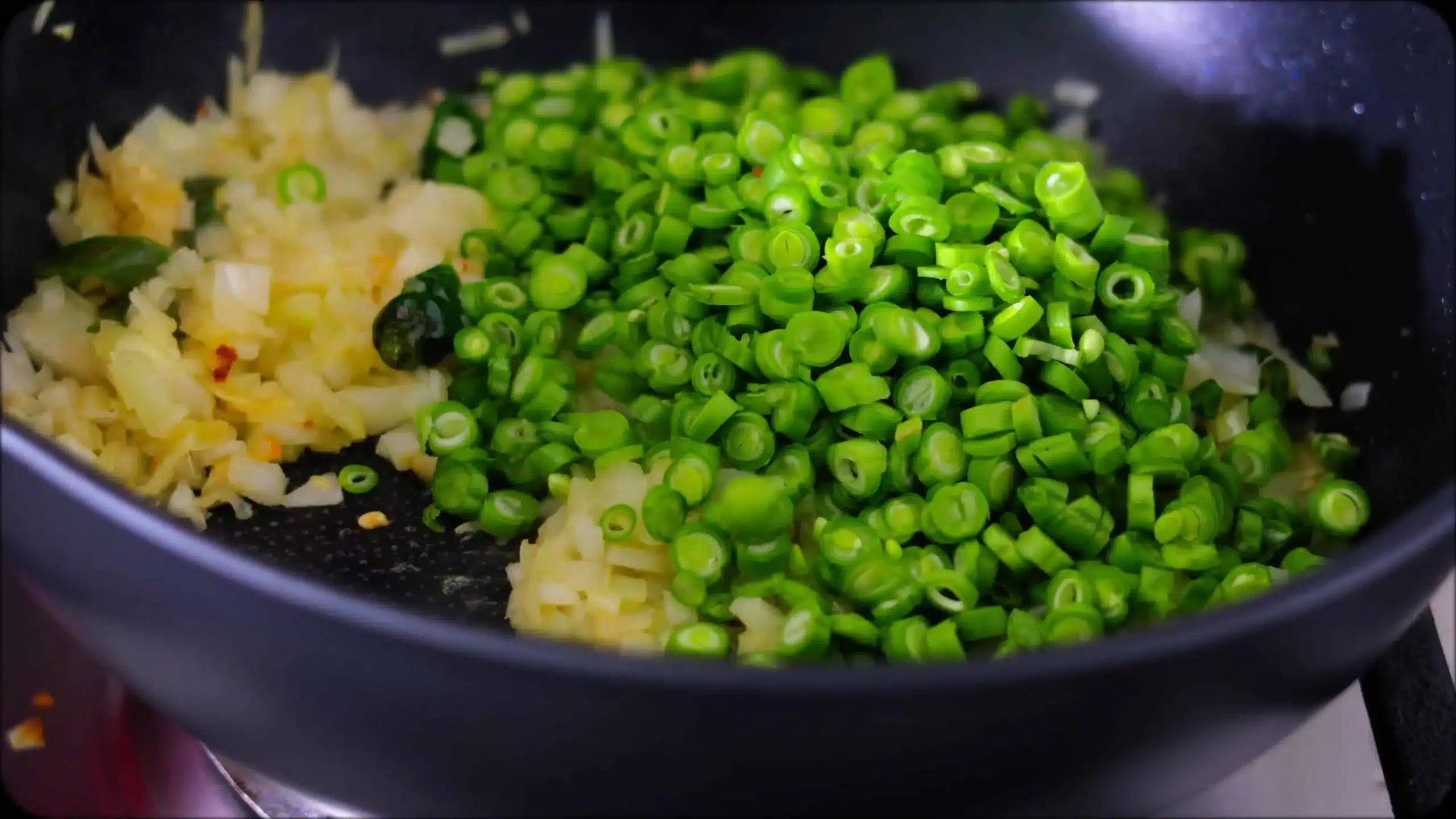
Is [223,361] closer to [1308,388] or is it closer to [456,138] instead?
[456,138]

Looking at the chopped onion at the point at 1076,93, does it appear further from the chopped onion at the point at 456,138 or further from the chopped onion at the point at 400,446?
the chopped onion at the point at 400,446

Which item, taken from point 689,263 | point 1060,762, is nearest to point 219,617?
point 1060,762

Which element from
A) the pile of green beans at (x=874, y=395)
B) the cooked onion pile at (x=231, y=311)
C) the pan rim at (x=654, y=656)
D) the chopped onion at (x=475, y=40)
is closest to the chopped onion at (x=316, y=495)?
the cooked onion pile at (x=231, y=311)

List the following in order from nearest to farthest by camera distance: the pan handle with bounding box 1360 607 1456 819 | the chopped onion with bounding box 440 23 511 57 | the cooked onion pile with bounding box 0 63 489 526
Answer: the pan handle with bounding box 1360 607 1456 819
the cooked onion pile with bounding box 0 63 489 526
the chopped onion with bounding box 440 23 511 57

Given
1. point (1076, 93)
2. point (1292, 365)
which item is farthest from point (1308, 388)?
point (1076, 93)

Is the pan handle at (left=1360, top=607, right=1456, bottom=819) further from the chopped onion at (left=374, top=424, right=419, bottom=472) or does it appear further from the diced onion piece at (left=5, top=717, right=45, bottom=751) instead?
the diced onion piece at (left=5, top=717, right=45, bottom=751)

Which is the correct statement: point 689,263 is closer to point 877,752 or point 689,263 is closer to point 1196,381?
point 1196,381

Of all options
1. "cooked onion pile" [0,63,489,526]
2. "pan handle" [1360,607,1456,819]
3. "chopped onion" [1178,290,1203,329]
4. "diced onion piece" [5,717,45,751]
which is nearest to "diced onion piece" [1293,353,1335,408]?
"chopped onion" [1178,290,1203,329]
